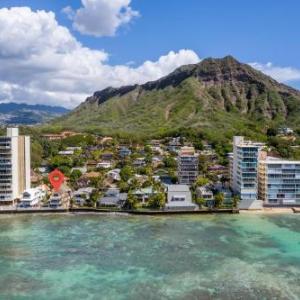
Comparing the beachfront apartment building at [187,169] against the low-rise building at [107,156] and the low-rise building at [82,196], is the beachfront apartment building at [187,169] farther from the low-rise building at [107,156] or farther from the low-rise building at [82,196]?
the low-rise building at [107,156]

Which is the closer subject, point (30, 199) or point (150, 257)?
point (150, 257)

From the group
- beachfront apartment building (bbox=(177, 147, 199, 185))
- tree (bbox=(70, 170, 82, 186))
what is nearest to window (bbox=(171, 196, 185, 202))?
beachfront apartment building (bbox=(177, 147, 199, 185))

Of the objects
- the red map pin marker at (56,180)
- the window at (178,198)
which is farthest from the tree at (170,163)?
the window at (178,198)

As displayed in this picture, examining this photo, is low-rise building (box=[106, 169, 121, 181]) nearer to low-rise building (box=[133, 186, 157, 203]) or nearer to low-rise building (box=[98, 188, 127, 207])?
low-rise building (box=[133, 186, 157, 203])

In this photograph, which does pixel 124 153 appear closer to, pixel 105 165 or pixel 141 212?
pixel 105 165

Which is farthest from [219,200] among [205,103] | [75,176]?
[205,103]
